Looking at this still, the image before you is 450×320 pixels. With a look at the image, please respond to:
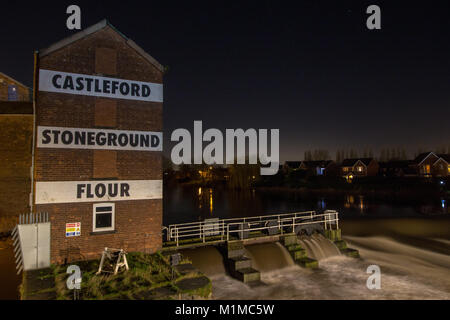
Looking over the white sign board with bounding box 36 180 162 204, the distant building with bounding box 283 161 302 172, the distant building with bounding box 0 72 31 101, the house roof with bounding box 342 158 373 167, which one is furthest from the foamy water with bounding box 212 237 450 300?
the distant building with bounding box 283 161 302 172

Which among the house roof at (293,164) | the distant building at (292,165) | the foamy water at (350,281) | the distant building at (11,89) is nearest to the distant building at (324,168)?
the distant building at (292,165)

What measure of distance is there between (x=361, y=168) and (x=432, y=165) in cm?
1840

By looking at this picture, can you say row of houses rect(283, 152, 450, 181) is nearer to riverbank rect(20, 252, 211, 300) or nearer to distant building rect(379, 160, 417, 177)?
distant building rect(379, 160, 417, 177)

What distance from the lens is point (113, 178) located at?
14242 millimetres

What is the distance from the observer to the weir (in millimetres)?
15469

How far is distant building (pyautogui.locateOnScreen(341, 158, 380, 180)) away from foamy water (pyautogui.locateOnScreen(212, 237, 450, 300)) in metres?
79.6

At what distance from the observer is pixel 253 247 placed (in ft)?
57.6

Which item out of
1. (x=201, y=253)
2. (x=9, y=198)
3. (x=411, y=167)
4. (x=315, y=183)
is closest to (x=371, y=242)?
(x=201, y=253)

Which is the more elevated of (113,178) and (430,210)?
Result: (113,178)
